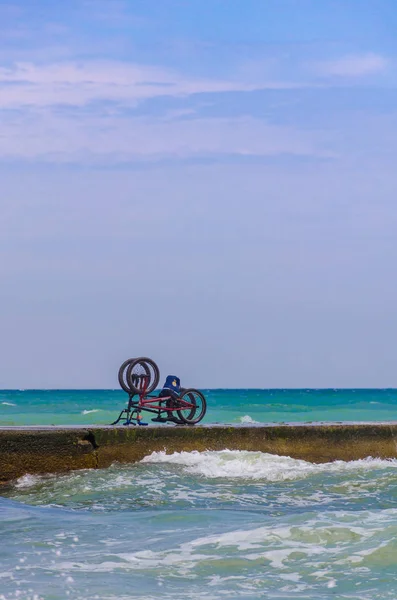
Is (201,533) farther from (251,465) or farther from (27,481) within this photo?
(251,465)

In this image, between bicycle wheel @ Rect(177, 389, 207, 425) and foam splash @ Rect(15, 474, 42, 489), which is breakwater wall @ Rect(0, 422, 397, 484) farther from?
bicycle wheel @ Rect(177, 389, 207, 425)

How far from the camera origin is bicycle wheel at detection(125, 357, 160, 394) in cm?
1633

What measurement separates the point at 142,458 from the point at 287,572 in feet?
22.6

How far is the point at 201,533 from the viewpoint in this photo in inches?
356

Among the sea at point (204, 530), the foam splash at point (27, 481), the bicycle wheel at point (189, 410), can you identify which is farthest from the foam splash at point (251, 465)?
the foam splash at point (27, 481)

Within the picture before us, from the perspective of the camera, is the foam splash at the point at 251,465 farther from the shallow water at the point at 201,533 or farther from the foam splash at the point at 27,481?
the foam splash at the point at 27,481

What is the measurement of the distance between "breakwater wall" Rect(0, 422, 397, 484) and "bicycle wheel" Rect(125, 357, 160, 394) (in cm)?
176

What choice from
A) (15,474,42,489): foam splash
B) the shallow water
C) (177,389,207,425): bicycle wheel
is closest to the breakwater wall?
(15,474,42,489): foam splash

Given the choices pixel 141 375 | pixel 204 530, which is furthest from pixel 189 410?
pixel 204 530

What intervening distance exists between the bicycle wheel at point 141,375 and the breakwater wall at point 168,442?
176cm

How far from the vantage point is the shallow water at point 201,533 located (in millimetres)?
7211

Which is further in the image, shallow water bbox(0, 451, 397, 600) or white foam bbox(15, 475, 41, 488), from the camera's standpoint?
white foam bbox(15, 475, 41, 488)

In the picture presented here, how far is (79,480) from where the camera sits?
1289 cm

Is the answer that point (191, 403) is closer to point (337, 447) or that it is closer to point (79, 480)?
point (337, 447)
